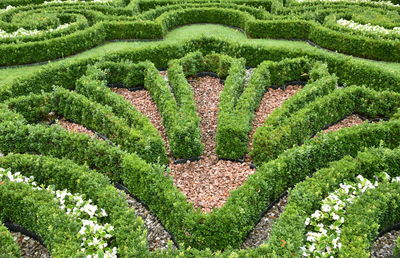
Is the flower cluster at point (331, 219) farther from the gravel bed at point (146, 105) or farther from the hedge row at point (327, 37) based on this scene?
the hedge row at point (327, 37)

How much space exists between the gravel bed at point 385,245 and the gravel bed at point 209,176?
4.64m

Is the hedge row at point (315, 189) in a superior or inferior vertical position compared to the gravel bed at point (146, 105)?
superior

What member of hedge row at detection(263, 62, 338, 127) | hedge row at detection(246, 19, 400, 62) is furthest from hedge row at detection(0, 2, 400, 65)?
hedge row at detection(263, 62, 338, 127)

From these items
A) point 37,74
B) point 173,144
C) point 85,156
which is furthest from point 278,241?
point 37,74

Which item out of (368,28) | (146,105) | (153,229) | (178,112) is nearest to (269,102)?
(178,112)

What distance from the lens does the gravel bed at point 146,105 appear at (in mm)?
16769

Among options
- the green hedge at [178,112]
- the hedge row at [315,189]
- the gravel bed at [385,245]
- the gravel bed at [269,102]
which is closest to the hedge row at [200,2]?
the green hedge at [178,112]

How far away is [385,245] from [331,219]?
1734 mm

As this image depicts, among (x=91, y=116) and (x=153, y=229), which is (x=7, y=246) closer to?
(x=153, y=229)

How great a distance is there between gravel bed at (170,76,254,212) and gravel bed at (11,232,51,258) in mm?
4714

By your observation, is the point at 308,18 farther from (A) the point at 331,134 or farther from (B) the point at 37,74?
(B) the point at 37,74

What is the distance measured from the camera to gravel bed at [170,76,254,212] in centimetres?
1277

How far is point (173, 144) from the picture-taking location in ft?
48.0

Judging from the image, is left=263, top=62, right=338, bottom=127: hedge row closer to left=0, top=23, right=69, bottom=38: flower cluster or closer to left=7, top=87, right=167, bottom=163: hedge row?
left=7, top=87, right=167, bottom=163: hedge row
